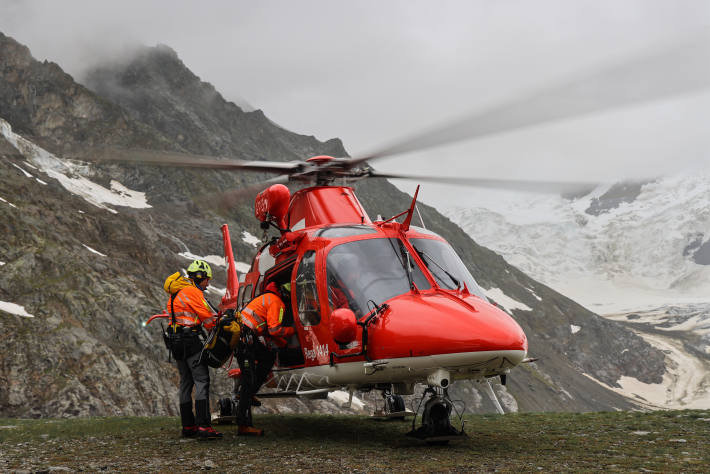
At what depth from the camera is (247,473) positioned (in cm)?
668

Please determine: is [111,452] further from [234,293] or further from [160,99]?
[160,99]

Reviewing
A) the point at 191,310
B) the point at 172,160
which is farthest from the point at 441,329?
the point at 172,160

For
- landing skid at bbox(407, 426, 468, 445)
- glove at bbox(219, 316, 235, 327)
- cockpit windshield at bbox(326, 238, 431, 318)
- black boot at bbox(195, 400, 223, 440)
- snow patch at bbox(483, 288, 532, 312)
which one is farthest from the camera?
snow patch at bbox(483, 288, 532, 312)

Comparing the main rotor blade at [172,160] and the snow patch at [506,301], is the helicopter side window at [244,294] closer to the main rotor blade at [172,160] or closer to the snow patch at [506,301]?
the main rotor blade at [172,160]

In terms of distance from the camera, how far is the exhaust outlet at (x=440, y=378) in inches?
326

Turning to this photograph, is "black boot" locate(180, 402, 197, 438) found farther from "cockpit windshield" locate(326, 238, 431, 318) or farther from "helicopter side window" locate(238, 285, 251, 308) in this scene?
"helicopter side window" locate(238, 285, 251, 308)

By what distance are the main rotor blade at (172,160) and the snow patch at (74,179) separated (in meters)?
58.5

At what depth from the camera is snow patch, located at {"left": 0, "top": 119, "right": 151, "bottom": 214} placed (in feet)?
229

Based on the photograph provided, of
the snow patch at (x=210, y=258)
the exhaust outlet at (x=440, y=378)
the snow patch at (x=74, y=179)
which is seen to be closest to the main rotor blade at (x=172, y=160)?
the exhaust outlet at (x=440, y=378)

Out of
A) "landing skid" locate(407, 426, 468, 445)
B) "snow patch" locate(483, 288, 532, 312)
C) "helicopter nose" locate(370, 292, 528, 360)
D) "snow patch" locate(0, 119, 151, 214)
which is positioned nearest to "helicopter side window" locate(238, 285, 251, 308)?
"helicopter nose" locate(370, 292, 528, 360)

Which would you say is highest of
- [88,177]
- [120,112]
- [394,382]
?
[120,112]

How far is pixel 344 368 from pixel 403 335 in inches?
52.8

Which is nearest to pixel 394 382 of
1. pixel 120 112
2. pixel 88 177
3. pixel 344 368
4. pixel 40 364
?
pixel 344 368

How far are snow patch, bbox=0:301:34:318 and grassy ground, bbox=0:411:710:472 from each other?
25.2 meters
